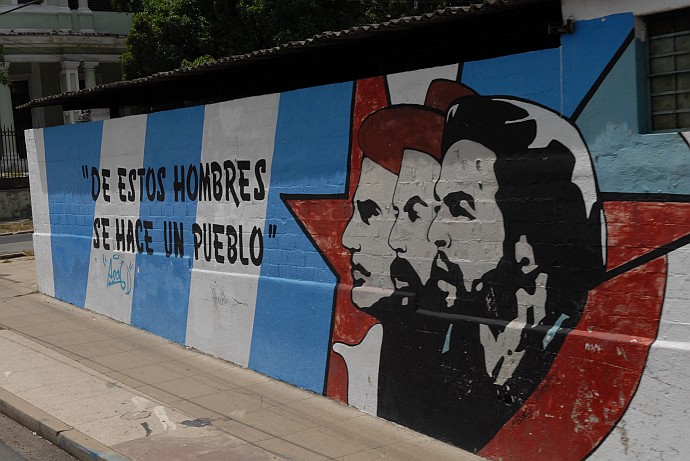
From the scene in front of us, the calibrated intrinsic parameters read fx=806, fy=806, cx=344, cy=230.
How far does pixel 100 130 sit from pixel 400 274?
21.2ft

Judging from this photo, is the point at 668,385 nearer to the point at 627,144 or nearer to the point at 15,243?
the point at 627,144

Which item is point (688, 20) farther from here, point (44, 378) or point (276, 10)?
point (276, 10)

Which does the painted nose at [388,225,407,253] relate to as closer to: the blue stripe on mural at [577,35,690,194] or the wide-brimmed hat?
the wide-brimmed hat

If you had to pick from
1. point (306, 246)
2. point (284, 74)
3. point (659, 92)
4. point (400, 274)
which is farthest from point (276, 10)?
point (659, 92)

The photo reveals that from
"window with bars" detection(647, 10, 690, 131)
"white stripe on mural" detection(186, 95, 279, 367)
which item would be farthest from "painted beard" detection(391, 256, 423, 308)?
"window with bars" detection(647, 10, 690, 131)

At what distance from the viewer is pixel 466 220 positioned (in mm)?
6500

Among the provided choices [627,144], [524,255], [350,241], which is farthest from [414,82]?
[627,144]

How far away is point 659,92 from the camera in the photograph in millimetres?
5316

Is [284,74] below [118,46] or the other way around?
below

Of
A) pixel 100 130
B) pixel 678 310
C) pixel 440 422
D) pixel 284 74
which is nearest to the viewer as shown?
pixel 678 310

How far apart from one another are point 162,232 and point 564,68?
21.1ft

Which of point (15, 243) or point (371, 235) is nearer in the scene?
point (371, 235)

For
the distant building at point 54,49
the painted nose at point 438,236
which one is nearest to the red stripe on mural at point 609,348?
the painted nose at point 438,236

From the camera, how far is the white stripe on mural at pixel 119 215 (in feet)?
36.3
